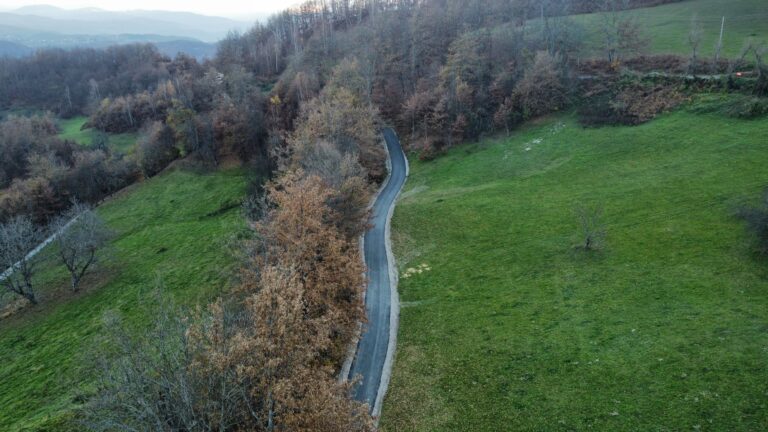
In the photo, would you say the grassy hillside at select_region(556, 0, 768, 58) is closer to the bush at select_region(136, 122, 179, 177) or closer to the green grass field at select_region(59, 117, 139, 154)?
the bush at select_region(136, 122, 179, 177)

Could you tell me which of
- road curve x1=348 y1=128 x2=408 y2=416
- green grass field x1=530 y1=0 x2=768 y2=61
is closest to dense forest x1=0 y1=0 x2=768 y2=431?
road curve x1=348 y1=128 x2=408 y2=416

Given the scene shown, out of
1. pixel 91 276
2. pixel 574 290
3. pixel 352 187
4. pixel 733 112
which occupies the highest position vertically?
pixel 733 112

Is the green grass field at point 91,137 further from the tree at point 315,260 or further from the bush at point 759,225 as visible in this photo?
the bush at point 759,225

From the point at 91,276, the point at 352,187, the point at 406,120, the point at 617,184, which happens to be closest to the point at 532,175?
the point at 617,184

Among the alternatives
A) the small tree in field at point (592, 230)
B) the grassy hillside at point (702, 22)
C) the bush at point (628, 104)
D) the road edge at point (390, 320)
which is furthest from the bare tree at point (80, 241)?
the grassy hillside at point (702, 22)

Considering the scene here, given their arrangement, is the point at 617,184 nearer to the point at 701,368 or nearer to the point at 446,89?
Result: the point at 701,368

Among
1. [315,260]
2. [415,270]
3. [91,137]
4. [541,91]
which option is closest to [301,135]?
[415,270]

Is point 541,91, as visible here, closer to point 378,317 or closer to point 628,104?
point 628,104
